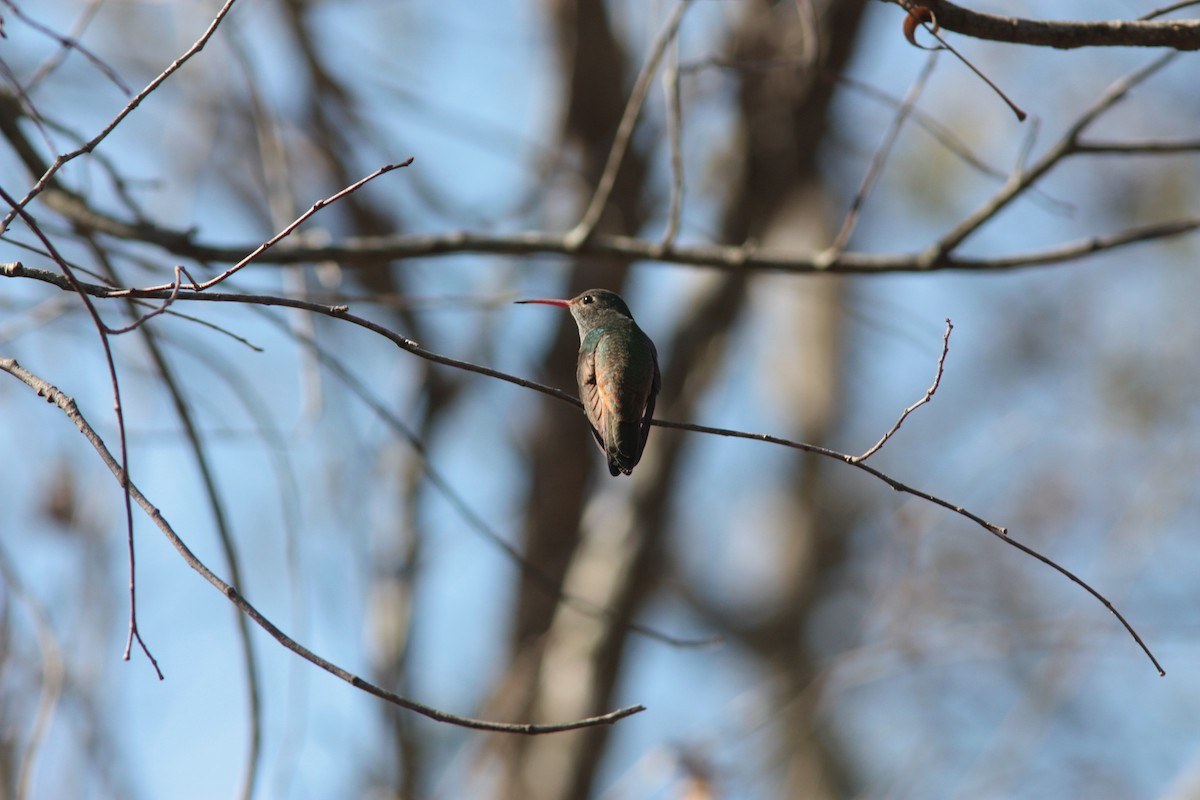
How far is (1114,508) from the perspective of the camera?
420 inches

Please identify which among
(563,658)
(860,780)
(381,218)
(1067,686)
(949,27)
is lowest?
(949,27)

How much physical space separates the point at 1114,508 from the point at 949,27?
940 centimetres

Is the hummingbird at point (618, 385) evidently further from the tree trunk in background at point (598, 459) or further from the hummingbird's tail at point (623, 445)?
the tree trunk in background at point (598, 459)

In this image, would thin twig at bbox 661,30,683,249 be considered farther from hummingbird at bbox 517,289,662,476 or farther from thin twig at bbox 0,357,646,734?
thin twig at bbox 0,357,646,734

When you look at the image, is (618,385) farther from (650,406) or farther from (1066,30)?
(1066,30)

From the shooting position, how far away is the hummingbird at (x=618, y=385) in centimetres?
276

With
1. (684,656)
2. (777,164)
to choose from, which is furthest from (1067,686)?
(684,656)

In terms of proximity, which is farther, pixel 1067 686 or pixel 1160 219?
pixel 1160 219

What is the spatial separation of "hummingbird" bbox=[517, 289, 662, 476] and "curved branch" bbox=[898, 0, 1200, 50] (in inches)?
42.3

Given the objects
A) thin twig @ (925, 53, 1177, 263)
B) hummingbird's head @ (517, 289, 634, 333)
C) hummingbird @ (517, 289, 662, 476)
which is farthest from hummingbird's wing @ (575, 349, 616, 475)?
thin twig @ (925, 53, 1177, 263)

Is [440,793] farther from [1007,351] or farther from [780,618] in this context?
[1007,351]

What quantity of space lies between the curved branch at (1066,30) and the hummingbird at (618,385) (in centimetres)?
107

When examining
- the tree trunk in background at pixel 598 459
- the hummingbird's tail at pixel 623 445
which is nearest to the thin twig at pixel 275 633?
the hummingbird's tail at pixel 623 445

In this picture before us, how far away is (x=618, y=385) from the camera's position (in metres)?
2.90
